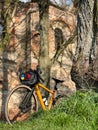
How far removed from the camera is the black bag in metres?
6.68

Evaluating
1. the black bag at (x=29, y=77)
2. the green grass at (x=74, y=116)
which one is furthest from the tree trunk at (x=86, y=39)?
the green grass at (x=74, y=116)

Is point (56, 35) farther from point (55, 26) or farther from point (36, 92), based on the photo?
point (36, 92)

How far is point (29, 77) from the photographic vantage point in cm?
668

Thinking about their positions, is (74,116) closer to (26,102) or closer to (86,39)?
(86,39)

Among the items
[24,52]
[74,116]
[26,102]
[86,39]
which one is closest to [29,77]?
[26,102]

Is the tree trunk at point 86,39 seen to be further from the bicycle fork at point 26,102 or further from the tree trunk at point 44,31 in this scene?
the tree trunk at point 44,31

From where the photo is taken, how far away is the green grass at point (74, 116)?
441 cm

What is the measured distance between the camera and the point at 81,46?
6.37 m

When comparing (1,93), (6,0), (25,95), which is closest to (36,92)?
(25,95)

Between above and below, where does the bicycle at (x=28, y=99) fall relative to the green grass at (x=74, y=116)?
below

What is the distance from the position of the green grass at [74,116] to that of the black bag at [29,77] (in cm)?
164

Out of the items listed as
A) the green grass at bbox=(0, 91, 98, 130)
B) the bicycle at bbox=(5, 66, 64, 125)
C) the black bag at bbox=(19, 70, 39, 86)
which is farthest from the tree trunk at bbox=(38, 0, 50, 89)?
the green grass at bbox=(0, 91, 98, 130)

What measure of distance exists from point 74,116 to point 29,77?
214 centimetres

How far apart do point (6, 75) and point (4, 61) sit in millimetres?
700
